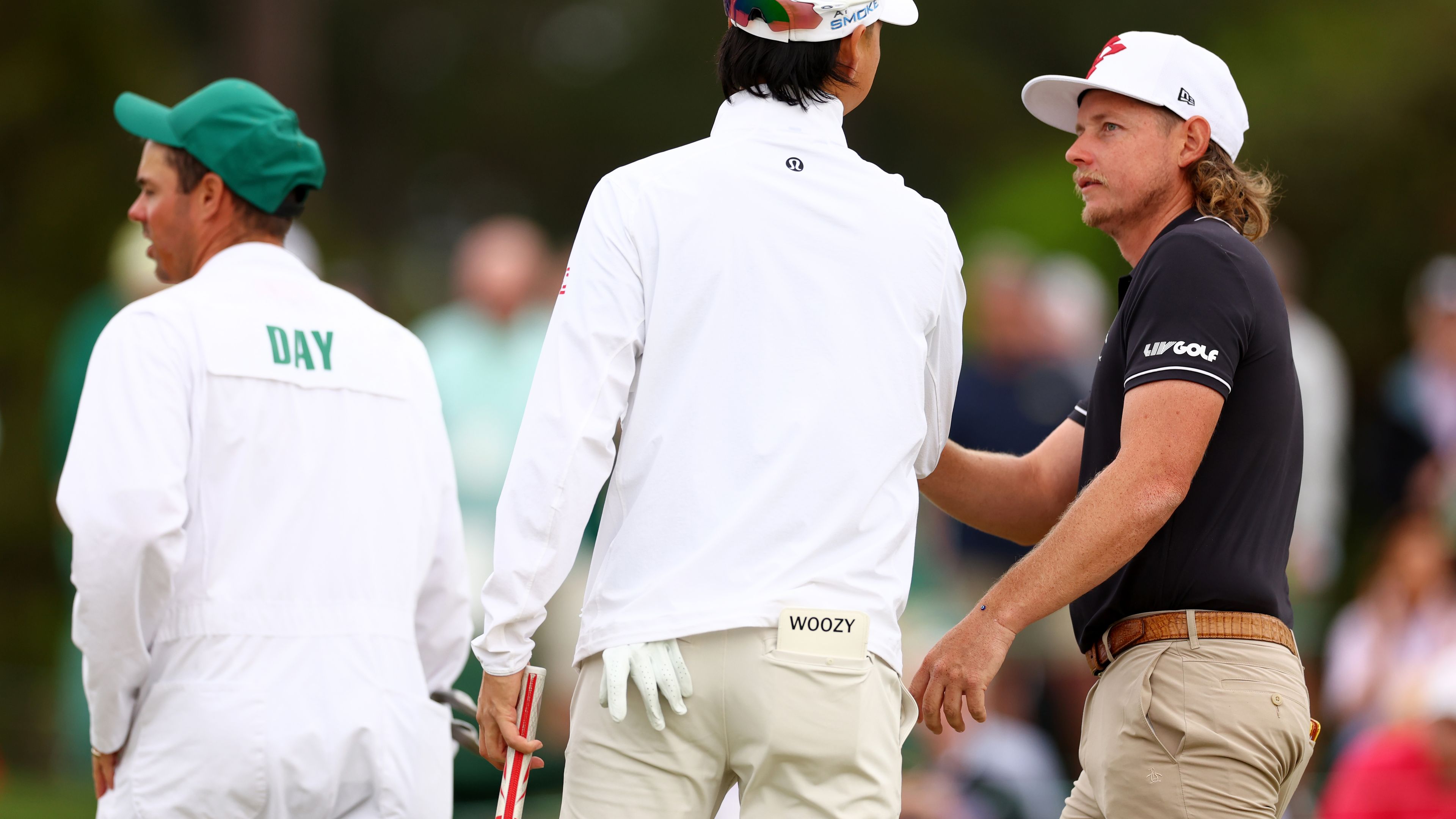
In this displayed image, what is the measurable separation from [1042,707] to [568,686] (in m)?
2.37

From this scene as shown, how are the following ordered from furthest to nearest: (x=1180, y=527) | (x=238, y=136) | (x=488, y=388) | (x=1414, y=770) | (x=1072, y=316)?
(x=1072, y=316), (x=488, y=388), (x=1414, y=770), (x=238, y=136), (x=1180, y=527)

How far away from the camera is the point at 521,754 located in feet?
11.2

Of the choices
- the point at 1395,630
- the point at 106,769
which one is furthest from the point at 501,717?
the point at 1395,630

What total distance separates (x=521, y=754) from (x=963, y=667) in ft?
2.94

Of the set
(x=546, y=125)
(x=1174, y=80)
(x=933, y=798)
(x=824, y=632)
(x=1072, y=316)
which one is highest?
(x=546, y=125)

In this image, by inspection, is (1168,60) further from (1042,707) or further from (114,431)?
(1042,707)

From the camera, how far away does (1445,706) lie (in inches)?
249

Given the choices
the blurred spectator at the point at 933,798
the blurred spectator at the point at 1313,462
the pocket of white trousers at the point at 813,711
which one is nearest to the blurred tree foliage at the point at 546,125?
the blurred spectator at the point at 933,798

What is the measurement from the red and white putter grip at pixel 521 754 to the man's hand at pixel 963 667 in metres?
0.75

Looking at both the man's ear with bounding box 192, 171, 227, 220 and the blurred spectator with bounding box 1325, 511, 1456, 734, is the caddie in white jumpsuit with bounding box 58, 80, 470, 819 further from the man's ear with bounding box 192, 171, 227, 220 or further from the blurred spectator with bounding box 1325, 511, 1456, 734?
the blurred spectator with bounding box 1325, 511, 1456, 734

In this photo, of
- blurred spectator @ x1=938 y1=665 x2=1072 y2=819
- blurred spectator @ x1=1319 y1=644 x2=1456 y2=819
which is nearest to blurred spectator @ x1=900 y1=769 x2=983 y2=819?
blurred spectator @ x1=938 y1=665 x2=1072 y2=819

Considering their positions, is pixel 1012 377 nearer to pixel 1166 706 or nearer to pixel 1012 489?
pixel 1012 489

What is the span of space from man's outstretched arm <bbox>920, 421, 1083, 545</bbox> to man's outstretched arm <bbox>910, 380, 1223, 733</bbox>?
72cm

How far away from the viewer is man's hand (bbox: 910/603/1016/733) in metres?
3.47
